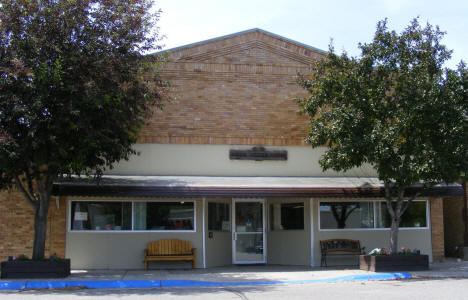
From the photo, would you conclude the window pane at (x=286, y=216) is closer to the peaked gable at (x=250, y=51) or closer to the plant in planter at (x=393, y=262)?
the plant in planter at (x=393, y=262)

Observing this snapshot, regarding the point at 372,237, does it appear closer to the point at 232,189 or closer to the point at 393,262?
the point at 393,262

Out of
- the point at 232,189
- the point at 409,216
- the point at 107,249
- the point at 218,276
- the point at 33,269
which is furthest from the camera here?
the point at 409,216

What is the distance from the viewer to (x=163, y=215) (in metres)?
15.7

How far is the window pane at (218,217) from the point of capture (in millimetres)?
16141

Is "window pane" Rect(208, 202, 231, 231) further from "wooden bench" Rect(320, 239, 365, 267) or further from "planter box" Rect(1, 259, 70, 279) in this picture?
"planter box" Rect(1, 259, 70, 279)

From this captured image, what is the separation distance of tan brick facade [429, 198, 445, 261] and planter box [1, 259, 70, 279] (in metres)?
11.5

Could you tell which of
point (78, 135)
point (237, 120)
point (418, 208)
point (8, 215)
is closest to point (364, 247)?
point (418, 208)

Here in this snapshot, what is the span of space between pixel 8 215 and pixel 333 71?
10.2m

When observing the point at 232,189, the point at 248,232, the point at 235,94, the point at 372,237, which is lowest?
the point at 372,237

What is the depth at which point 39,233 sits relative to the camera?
13.1 meters

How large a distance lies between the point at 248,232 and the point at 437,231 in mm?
6189

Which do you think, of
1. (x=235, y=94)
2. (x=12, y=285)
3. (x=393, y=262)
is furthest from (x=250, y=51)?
(x=12, y=285)

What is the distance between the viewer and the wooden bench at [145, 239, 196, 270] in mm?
14971

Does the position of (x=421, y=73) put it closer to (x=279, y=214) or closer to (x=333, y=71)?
(x=333, y=71)
